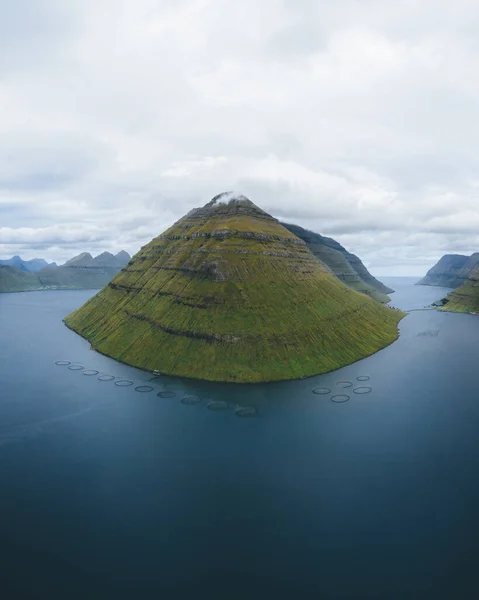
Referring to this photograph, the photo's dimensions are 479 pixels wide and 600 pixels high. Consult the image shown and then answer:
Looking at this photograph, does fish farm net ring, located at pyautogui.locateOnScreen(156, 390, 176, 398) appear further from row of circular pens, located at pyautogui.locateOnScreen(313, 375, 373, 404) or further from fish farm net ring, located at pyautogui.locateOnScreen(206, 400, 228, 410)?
row of circular pens, located at pyautogui.locateOnScreen(313, 375, 373, 404)

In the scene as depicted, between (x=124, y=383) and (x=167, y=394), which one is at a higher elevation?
(x=124, y=383)

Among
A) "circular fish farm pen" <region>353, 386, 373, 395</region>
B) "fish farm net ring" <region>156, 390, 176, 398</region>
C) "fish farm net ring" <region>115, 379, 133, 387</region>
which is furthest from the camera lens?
"fish farm net ring" <region>115, 379, 133, 387</region>

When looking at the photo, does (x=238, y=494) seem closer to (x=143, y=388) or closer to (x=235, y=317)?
(x=143, y=388)

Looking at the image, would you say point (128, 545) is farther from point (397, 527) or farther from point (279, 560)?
point (397, 527)

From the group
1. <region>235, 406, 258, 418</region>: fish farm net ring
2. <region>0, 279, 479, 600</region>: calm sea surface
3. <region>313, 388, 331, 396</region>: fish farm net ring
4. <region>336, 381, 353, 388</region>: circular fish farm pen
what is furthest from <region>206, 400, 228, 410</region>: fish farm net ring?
<region>336, 381, 353, 388</region>: circular fish farm pen

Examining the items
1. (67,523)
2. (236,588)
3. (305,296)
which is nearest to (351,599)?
(236,588)

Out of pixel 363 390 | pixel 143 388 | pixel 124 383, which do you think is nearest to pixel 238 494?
pixel 143 388

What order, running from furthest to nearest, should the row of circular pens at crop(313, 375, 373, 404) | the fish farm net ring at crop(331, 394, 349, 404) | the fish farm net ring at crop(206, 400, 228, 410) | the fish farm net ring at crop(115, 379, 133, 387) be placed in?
the fish farm net ring at crop(115, 379, 133, 387) → the row of circular pens at crop(313, 375, 373, 404) → the fish farm net ring at crop(331, 394, 349, 404) → the fish farm net ring at crop(206, 400, 228, 410)

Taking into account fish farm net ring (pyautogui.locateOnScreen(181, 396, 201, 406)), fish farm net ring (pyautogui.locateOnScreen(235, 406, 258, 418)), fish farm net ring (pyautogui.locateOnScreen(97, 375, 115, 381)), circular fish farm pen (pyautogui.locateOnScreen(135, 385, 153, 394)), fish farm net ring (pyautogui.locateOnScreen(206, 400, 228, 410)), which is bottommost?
fish farm net ring (pyautogui.locateOnScreen(235, 406, 258, 418))
